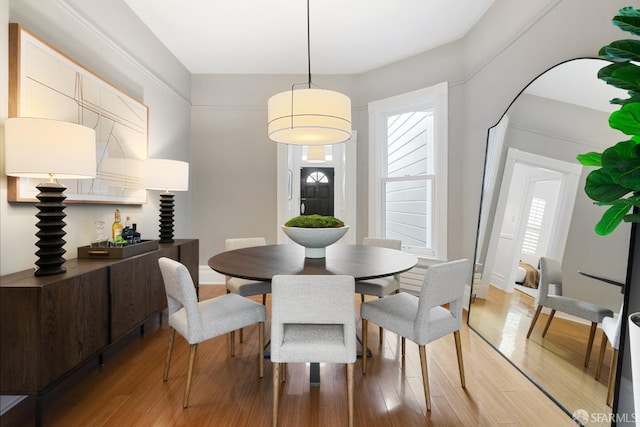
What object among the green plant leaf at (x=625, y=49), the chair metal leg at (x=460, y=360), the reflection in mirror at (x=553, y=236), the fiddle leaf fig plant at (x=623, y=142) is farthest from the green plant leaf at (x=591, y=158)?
the chair metal leg at (x=460, y=360)

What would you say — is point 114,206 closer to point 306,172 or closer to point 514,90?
point 514,90

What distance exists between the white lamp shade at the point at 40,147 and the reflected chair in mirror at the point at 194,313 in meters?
0.73

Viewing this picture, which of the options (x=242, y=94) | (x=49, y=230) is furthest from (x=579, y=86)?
(x=242, y=94)

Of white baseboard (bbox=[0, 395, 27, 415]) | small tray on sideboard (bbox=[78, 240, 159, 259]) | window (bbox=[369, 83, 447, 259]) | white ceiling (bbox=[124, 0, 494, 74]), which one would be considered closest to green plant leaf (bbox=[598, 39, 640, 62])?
white ceiling (bbox=[124, 0, 494, 74])

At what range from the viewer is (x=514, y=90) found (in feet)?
8.30

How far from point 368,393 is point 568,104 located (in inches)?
87.7

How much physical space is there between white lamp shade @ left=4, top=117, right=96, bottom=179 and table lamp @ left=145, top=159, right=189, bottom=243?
1227 mm

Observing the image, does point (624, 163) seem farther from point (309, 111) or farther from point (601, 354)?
point (309, 111)

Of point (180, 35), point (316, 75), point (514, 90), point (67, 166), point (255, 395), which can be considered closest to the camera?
point (67, 166)

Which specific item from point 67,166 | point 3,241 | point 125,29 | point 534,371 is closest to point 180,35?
point 125,29

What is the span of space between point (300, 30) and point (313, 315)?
3.06m

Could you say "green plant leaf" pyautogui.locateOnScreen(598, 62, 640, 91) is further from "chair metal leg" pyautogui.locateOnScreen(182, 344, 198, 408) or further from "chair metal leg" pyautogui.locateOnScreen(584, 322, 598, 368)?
"chair metal leg" pyautogui.locateOnScreen(182, 344, 198, 408)

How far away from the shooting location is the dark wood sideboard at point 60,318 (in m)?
1.42

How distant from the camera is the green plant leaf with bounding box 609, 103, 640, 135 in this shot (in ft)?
3.11
